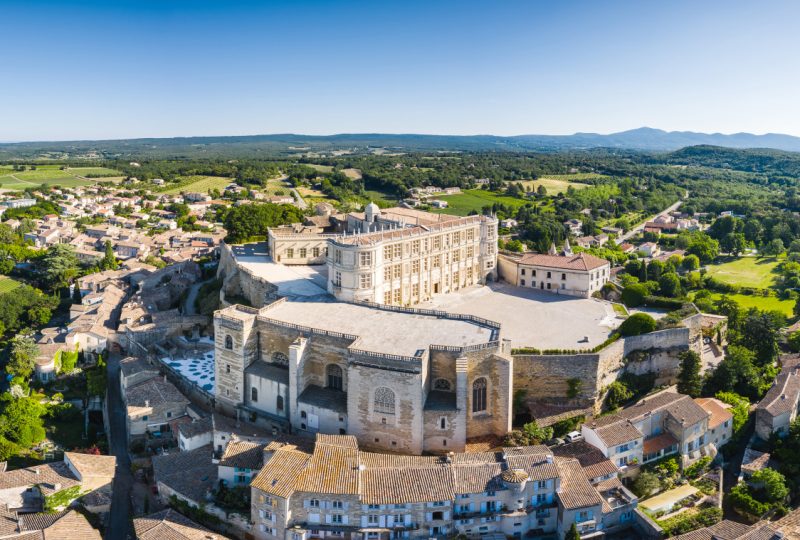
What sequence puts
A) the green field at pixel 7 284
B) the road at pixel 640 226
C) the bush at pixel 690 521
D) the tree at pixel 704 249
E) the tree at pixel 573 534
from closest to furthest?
1. the tree at pixel 573 534
2. the bush at pixel 690 521
3. the green field at pixel 7 284
4. the tree at pixel 704 249
5. the road at pixel 640 226

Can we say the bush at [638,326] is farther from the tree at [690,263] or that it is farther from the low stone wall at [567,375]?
the tree at [690,263]

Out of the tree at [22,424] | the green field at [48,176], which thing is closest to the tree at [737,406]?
the tree at [22,424]

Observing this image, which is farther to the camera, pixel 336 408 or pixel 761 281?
pixel 761 281

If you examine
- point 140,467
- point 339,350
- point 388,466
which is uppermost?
point 339,350

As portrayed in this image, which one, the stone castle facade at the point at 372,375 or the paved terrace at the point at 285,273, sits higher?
the paved terrace at the point at 285,273

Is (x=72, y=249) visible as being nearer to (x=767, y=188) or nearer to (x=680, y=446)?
(x=680, y=446)

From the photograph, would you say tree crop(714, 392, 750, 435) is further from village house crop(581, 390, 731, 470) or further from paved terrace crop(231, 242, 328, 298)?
paved terrace crop(231, 242, 328, 298)

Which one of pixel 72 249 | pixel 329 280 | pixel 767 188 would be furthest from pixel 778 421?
pixel 767 188
